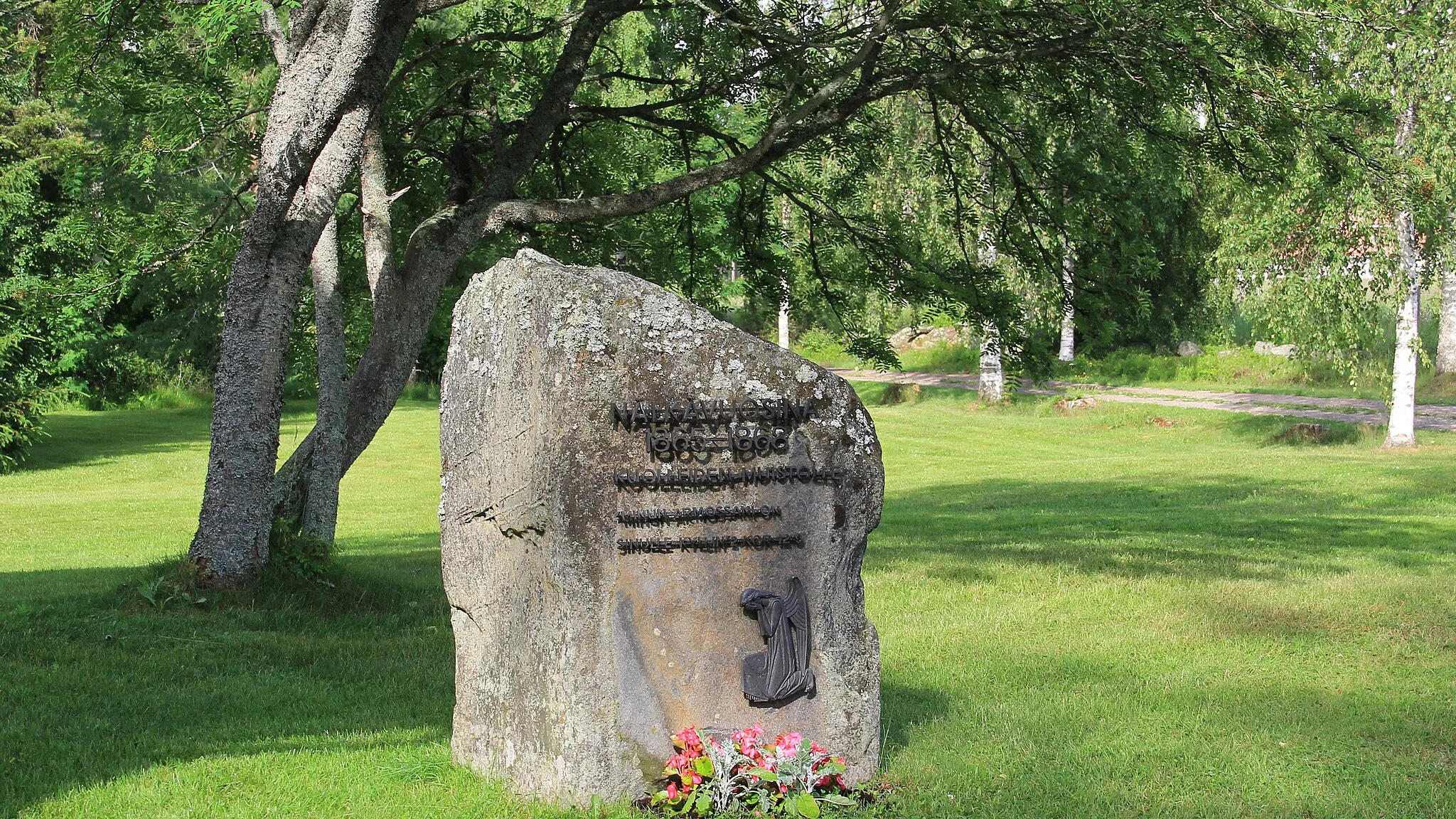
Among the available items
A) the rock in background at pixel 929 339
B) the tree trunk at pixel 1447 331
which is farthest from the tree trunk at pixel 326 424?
the rock in background at pixel 929 339

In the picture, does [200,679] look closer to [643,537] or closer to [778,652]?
[643,537]

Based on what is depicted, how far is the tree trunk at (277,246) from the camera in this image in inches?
340

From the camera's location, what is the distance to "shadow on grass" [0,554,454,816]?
20.7 feet

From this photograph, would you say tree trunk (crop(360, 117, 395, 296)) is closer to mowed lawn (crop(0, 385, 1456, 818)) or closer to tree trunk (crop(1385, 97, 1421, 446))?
mowed lawn (crop(0, 385, 1456, 818))

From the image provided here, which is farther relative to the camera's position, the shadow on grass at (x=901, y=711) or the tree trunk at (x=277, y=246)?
the tree trunk at (x=277, y=246)

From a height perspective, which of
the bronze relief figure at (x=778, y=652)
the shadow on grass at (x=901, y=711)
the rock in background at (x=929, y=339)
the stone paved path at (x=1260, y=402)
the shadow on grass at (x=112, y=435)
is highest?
the rock in background at (x=929, y=339)

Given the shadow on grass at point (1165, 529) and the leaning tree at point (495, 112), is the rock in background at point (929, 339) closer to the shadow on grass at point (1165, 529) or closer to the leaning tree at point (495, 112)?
the shadow on grass at point (1165, 529)

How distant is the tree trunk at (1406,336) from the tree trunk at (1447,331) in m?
6.43

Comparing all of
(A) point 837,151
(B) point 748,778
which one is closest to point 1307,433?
(A) point 837,151

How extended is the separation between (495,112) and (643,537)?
21.5ft

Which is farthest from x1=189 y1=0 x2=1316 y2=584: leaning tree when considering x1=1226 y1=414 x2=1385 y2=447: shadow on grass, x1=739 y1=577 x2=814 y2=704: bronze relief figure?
x1=1226 y1=414 x2=1385 y2=447: shadow on grass

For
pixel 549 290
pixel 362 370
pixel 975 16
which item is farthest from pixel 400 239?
pixel 549 290

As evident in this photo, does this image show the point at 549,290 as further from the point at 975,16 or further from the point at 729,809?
the point at 975,16

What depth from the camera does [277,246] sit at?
9.09m
